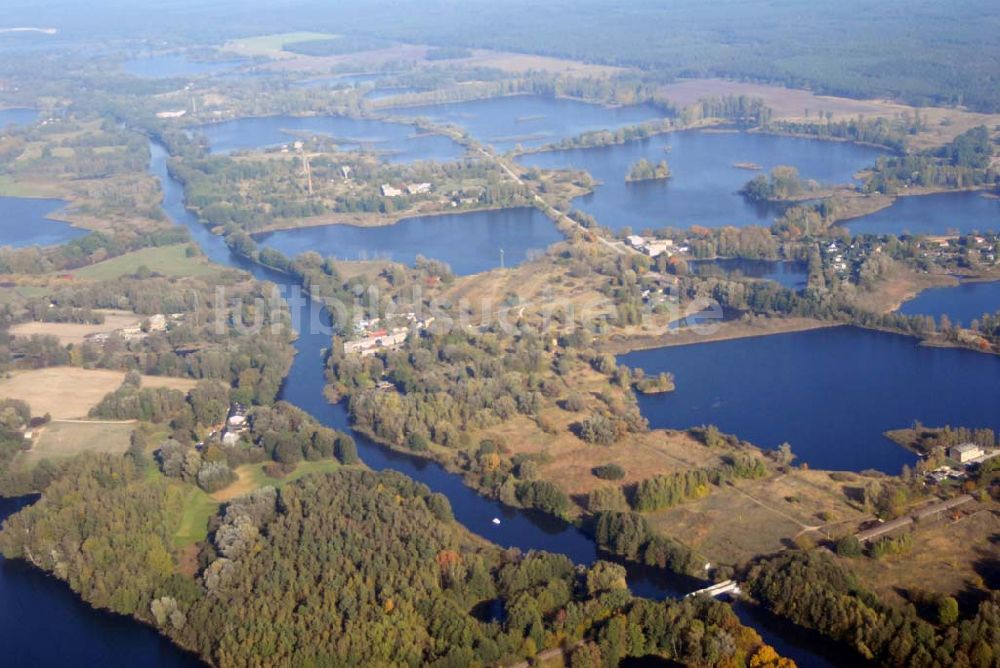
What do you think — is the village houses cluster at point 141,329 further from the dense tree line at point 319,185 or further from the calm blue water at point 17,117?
the calm blue water at point 17,117

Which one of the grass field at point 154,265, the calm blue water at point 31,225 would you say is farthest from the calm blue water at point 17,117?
the grass field at point 154,265

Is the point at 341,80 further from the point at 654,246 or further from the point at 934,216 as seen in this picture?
the point at 934,216

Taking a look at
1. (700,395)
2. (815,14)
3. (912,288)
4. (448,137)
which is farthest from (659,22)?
(700,395)

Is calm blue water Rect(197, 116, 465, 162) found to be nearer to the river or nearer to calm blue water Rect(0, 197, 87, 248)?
calm blue water Rect(0, 197, 87, 248)

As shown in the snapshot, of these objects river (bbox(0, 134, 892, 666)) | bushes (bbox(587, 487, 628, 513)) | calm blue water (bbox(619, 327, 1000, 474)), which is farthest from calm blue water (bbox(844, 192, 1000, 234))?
river (bbox(0, 134, 892, 666))

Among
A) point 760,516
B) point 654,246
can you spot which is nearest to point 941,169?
point 654,246

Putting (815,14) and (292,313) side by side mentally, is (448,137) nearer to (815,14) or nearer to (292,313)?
(292,313)
